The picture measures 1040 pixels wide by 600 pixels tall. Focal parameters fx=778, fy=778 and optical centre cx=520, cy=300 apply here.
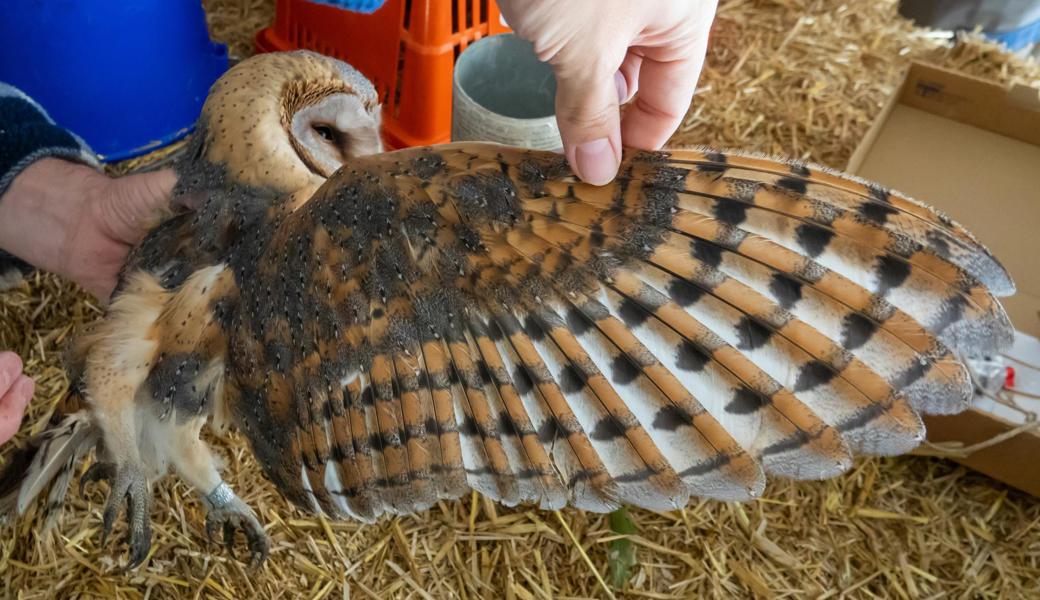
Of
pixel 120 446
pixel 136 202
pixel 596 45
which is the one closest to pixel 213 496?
pixel 120 446

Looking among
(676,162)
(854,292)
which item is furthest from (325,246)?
(854,292)

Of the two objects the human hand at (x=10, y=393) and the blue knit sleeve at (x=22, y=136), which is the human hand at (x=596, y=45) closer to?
the human hand at (x=10, y=393)

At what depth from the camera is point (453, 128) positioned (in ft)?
7.72

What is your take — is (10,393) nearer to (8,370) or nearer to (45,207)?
(8,370)

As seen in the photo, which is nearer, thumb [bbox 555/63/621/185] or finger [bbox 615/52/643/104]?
thumb [bbox 555/63/621/185]

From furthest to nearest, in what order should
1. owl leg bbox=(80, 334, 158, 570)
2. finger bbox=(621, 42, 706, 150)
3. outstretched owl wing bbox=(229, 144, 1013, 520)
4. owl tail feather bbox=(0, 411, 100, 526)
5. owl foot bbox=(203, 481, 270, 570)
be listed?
1. owl foot bbox=(203, 481, 270, 570)
2. owl tail feather bbox=(0, 411, 100, 526)
3. owl leg bbox=(80, 334, 158, 570)
4. finger bbox=(621, 42, 706, 150)
5. outstretched owl wing bbox=(229, 144, 1013, 520)

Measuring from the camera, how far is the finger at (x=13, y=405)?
1.59 m

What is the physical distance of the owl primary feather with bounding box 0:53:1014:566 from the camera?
108cm

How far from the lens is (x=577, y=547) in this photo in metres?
2.09

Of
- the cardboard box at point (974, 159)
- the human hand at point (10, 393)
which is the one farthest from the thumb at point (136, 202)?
the cardboard box at point (974, 159)

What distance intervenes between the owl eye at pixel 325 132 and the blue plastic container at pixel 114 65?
1044 mm

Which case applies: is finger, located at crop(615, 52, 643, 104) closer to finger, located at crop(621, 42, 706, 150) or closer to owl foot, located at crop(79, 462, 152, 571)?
finger, located at crop(621, 42, 706, 150)

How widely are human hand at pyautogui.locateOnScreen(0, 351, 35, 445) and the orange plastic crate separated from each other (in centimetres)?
144

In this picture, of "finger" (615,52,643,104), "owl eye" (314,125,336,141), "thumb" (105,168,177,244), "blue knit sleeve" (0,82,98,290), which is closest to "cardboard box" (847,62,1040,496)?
"finger" (615,52,643,104)
